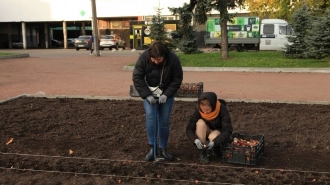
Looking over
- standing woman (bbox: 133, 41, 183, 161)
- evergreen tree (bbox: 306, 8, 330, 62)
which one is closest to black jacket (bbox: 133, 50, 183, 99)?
standing woman (bbox: 133, 41, 183, 161)

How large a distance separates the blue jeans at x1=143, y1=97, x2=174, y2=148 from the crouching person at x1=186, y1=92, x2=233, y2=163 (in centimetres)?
31

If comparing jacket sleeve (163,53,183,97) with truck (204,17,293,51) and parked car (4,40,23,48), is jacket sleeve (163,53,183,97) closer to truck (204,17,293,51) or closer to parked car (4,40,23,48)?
truck (204,17,293,51)

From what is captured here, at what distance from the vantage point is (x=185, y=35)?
24.1 meters

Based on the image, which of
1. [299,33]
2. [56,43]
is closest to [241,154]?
[299,33]

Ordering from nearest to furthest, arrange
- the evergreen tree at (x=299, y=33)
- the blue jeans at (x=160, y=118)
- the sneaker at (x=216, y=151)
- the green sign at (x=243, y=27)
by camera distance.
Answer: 1. the blue jeans at (x=160, y=118)
2. the sneaker at (x=216, y=151)
3. the evergreen tree at (x=299, y=33)
4. the green sign at (x=243, y=27)

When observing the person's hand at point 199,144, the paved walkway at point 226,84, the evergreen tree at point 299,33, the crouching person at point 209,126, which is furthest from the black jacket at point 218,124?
the evergreen tree at point 299,33

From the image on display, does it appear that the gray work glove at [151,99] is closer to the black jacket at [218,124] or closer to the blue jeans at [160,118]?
the blue jeans at [160,118]

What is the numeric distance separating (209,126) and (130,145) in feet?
4.47

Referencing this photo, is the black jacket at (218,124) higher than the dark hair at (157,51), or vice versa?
the dark hair at (157,51)

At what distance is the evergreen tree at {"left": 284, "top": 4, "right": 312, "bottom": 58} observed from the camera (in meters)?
20.4

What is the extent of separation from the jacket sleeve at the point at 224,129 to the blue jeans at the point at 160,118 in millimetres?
639

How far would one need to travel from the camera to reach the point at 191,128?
5.05 metres

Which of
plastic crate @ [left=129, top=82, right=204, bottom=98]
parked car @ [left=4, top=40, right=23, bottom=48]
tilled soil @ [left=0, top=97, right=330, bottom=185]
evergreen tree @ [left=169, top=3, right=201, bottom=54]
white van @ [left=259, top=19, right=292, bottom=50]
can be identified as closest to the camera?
tilled soil @ [left=0, top=97, right=330, bottom=185]

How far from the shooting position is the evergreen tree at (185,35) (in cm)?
2091
